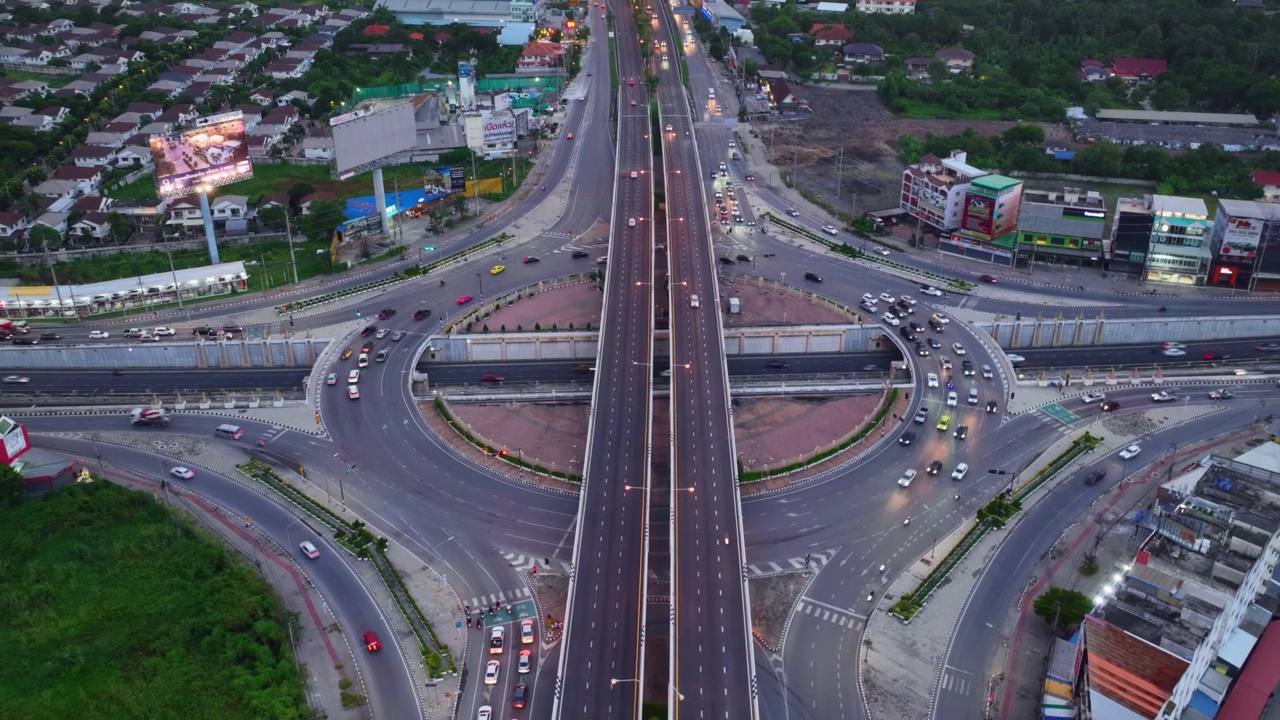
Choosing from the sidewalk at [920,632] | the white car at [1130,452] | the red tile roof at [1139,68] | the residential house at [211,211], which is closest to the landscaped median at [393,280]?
the residential house at [211,211]

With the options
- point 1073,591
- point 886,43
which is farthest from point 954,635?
point 886,43

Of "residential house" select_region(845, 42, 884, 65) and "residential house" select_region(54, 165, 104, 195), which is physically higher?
"residential house" select_region(845, 42, 884, 65)

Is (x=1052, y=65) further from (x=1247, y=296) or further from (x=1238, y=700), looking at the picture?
(x=1238, y=700)

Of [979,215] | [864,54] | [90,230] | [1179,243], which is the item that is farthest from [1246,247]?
[90,230]

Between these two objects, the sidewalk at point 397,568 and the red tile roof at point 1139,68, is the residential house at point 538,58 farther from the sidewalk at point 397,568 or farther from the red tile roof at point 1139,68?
the sidewalk at point 397,568

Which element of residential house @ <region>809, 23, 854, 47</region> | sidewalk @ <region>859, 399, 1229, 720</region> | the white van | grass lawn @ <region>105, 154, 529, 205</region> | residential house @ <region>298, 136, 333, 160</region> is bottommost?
sidewalk @ <region>859, 399, 1229, 720</region>

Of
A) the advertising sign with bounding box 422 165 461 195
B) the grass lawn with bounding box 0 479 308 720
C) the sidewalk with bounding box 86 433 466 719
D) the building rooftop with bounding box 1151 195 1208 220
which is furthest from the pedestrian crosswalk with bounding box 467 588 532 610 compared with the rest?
the building rooftop with bounding box 1151 195 1208 220

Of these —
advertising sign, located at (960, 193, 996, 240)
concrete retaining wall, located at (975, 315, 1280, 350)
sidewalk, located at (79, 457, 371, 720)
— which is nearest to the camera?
sidewalk, located at (79, 457, 371, 720)

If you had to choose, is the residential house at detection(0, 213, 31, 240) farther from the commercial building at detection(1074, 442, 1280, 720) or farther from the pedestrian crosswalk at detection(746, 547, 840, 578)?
the commercial building at detection(1074, 442, 1280, 720)
